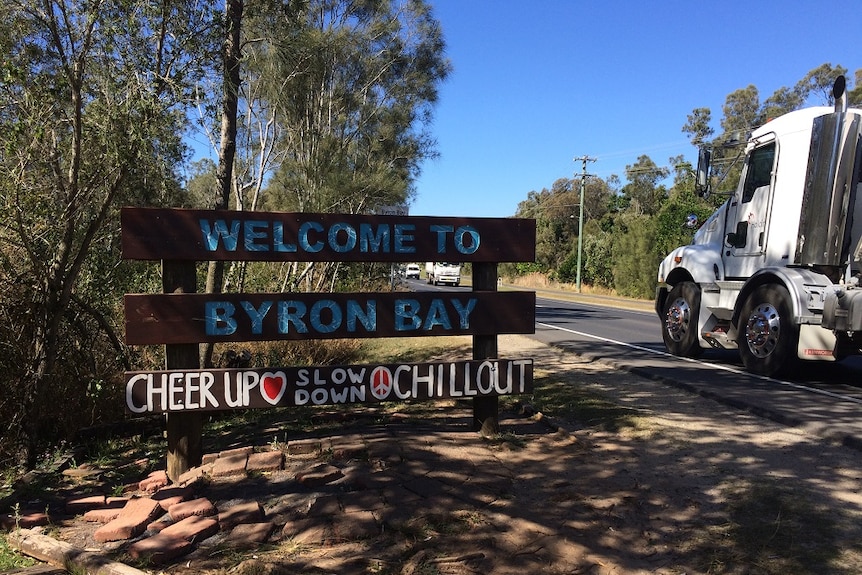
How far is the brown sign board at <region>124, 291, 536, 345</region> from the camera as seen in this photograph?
14.9 feet

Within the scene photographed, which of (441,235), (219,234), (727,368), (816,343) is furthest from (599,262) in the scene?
(219,234)

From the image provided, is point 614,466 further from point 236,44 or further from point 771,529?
point 236,44

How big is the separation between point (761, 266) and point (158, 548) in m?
8.21

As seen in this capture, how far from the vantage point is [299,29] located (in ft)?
26.3

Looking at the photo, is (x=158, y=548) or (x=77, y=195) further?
(x=77, y=195)

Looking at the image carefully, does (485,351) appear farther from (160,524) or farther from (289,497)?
(160,524)

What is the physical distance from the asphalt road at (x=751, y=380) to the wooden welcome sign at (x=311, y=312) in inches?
112

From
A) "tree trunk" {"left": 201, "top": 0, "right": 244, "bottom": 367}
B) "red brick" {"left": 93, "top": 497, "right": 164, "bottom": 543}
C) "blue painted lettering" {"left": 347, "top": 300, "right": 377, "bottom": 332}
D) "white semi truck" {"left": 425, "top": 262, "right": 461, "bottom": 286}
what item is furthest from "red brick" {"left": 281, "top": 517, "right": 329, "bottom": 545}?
"white semi truck" {"left": 425, "top": 262, "right": 461, "bottom": 286}

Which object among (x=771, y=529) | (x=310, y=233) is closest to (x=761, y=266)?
(x=771, y=529)

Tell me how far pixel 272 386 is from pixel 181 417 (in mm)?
707

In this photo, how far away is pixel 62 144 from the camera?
553cm

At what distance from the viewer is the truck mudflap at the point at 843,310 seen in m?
6.79

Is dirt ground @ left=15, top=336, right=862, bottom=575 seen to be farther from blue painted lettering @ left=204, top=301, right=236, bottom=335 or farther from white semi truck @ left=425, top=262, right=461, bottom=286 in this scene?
white semi truck @ left=425, top=262, right=461, bottom=286

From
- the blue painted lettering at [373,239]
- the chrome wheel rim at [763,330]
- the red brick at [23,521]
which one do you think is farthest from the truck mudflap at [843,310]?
the red brick at [23,521]
